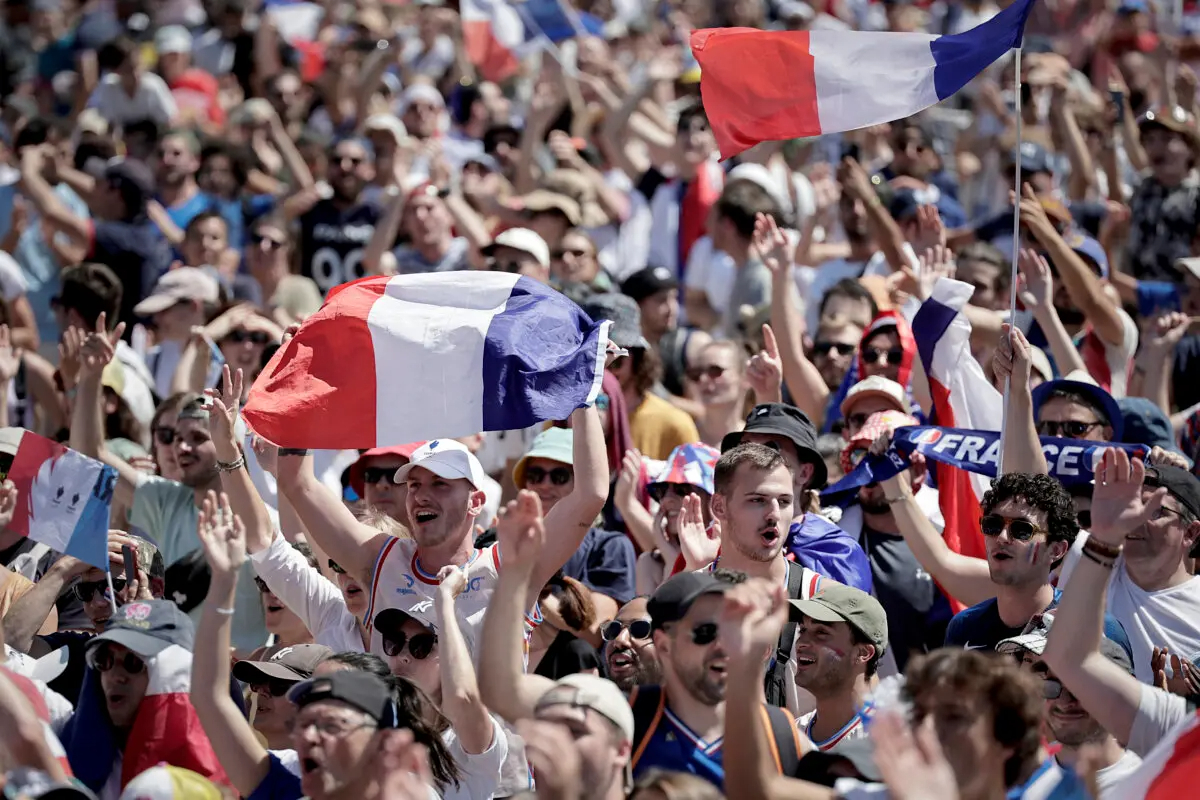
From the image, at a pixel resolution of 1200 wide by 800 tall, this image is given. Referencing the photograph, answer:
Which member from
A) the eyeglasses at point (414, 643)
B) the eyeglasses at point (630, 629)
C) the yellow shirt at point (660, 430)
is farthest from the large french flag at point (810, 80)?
the eyeglasses at point (414, 643)

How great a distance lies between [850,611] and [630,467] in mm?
1847

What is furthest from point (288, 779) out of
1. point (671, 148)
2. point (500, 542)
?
point (671, 148)

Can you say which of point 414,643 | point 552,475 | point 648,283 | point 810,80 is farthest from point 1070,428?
point 648,283

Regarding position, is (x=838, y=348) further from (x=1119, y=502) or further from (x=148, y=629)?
(x=148, y=629)

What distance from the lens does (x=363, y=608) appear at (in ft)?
19.6

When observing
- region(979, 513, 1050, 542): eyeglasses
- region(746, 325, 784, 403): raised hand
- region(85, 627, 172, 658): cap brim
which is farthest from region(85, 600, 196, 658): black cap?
region(746, 325, 784, 403): raised hand

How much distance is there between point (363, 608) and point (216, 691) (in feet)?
4.14

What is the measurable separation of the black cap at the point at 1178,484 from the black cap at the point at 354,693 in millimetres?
2715

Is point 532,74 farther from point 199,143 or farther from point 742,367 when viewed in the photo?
point 742,367

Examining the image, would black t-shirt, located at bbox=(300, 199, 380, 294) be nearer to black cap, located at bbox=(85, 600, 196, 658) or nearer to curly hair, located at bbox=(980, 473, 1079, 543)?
black cap, located at bbox=(85, 600, 196, 658)

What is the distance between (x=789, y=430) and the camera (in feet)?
20.9

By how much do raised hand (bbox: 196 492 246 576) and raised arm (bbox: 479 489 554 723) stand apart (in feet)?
2.65

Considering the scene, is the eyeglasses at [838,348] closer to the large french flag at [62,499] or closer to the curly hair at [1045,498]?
the curly hair at [1045,498]

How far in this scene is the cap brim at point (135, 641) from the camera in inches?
196
